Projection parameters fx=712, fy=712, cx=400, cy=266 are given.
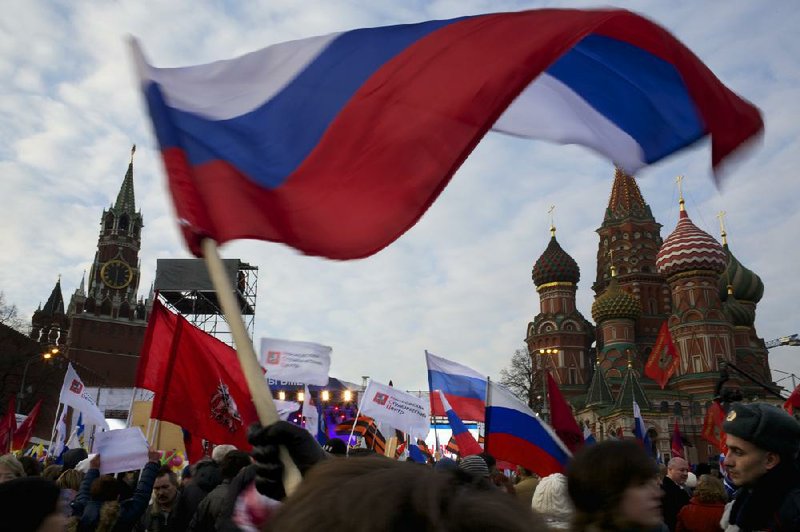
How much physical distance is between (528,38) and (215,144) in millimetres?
1655

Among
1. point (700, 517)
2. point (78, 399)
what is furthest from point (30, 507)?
point (78, 399)

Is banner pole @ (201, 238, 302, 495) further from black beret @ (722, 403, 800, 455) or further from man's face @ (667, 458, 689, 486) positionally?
man's face @ (667, 458, 689, 486)

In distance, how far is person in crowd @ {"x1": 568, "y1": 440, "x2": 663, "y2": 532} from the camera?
2520mm

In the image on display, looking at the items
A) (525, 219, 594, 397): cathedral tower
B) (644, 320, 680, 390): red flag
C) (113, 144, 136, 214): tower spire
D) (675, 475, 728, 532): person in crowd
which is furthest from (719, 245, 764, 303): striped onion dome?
(113, 144, 136, 214): tower spire

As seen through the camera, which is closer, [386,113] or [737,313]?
[386,113]

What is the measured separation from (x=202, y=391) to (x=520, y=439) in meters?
3.28

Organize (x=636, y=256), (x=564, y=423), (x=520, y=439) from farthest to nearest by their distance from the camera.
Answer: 1. (x=636, y=256)
2. (x=564, y=423)
3. (x=520, y=439)

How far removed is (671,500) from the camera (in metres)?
6.61

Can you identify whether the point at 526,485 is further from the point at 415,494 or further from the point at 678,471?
the point at 415,494

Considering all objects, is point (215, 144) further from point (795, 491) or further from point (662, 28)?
point (795, 491)

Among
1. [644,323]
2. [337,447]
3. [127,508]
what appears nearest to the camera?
[127,508]

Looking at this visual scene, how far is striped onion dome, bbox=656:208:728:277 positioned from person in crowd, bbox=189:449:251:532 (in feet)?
177

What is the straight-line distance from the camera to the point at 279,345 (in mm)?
11492

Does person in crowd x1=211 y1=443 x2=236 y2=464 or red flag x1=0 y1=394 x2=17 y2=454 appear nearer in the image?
person in crowd x1=211 y1=443 x2=236 y2=464
